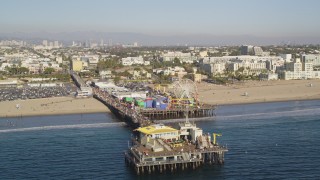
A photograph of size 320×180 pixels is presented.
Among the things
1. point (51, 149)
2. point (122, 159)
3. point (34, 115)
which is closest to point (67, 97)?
point (34, 115)

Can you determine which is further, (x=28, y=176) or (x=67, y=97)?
(x=67, y=97)

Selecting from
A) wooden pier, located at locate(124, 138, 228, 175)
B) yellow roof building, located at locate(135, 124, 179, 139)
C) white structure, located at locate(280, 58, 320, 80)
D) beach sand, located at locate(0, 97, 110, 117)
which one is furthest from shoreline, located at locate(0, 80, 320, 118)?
wooden pier, located at locate(124, 138, 228, 175)

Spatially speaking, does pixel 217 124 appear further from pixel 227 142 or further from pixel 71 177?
pixel 71 177

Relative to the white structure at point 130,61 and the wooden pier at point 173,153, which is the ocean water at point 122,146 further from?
the white structure at point 130,61

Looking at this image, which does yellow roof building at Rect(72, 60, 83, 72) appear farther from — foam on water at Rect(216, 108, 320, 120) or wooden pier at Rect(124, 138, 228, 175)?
wooden pier at Rect(124, 138, 228, 175)

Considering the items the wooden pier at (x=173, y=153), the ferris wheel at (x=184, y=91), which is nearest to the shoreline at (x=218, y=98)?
the ferris wheel at (x=184, y=91)

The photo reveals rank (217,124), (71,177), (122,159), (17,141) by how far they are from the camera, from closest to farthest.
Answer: (71,177)
(122,159)
(17,141)
(217,124)
